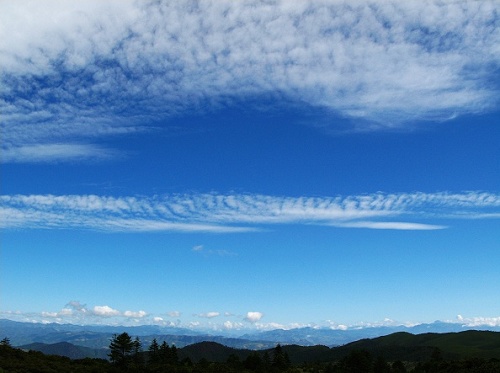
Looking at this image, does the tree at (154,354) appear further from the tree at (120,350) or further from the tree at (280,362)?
the tree at (280,362)

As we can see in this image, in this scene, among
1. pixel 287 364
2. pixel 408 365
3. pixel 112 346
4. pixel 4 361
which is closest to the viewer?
pixel 4 361

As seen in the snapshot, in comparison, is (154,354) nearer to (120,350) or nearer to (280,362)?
(120,350)

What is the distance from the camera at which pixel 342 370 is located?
374 ft

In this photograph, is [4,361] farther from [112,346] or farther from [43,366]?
[112,346]

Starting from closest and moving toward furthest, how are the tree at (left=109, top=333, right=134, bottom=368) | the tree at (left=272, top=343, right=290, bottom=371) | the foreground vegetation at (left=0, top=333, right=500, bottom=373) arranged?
the foreground vegetation at (left=0, top=333, right=500, bottom=373), the tree at (left=109, top=333, right=134, bottom=368), the tree at (left=272, top=343, right=290, bottom=371)

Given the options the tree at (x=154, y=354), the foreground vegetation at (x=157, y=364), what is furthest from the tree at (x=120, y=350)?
the tree at (x=154, y=354)

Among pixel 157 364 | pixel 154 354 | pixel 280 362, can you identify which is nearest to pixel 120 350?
pixel 157 364

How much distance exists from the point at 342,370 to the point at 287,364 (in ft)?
58.0

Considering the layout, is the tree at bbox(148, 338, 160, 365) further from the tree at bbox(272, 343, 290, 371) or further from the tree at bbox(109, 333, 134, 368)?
the tree at bbox(272, 343, 290, 371)

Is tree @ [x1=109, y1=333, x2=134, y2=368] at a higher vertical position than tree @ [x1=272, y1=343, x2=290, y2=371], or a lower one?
higher

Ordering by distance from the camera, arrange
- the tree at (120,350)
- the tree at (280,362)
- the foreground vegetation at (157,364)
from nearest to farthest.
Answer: the foreground vegetation at (157,364) < the tree at (120,350) < the tree at (280,362)

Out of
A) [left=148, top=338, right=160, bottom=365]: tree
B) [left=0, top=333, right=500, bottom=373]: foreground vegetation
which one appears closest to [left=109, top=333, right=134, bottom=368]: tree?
[left=0, top=333, right=500, bottom=373]: foreground vegetation

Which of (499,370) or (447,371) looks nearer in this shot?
(499,370)

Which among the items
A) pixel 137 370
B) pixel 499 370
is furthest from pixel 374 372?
pixel 137 370
